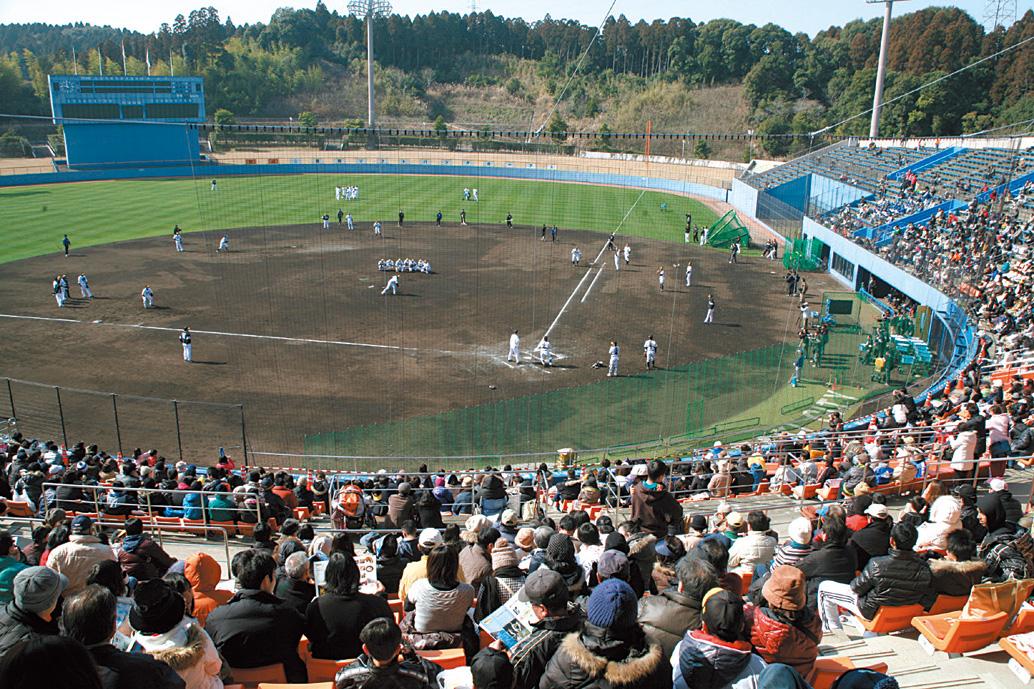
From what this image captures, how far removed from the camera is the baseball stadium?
18.1 feet

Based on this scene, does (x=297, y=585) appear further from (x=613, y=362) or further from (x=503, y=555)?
(x=613, y=362)

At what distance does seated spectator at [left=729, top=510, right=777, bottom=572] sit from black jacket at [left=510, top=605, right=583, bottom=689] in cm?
316

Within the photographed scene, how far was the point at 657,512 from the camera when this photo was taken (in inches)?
327

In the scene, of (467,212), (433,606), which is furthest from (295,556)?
(467,212)

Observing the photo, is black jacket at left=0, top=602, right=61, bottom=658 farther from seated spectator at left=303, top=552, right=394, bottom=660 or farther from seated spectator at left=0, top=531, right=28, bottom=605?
seated spectator at left=303, top=552, right=394, bottom=660

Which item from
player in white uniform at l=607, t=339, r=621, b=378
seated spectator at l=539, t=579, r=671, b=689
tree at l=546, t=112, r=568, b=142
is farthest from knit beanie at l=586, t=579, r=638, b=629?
tree at l=546, t=112, r=568, b=142

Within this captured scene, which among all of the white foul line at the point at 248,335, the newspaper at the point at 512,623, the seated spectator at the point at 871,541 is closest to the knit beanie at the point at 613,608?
the newspaper at the point at 512,623

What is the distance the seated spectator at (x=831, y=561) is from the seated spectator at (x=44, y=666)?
5.67m

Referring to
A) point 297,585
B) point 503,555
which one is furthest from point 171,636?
point 503,555

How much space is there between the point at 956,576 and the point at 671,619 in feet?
9.82

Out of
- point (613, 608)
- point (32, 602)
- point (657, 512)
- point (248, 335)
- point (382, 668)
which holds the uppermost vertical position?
point (613, 608)

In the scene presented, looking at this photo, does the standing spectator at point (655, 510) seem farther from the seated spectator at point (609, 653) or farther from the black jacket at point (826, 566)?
the seated spectator at point (609, 653)

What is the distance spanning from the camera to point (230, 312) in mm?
30219

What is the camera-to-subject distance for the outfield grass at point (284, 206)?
48.3 m
